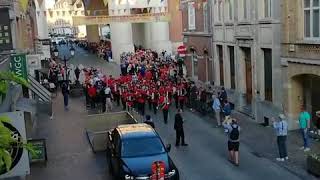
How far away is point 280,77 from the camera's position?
74.9 feet

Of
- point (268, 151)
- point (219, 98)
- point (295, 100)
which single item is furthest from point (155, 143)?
point (219, 98)

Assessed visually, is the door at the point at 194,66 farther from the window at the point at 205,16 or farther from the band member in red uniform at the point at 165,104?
the band member in red uniform at the point at 165,104

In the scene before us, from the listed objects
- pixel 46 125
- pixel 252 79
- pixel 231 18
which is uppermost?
pixel 231 18

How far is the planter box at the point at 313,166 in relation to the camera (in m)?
15.4

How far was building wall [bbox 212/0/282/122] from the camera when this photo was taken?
22938 millimetres

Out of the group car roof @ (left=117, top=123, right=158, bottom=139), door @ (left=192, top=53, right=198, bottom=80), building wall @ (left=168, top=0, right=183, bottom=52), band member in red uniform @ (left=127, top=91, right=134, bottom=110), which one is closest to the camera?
car roof @ (left=117, top=123, right=158, bottom=139)

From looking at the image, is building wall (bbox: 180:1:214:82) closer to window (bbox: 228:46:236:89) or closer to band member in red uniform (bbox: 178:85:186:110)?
window (bbox: 228:46:236:89)

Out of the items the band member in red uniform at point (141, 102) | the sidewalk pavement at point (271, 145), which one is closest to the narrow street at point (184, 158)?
the sidewalk pavement at point (271, 145)

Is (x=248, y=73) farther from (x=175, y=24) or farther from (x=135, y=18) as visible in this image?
(x=175, y=24)

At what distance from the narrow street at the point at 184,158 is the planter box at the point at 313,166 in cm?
55

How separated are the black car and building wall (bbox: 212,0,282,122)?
8625 millimetres

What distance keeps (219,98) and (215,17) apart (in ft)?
23.7

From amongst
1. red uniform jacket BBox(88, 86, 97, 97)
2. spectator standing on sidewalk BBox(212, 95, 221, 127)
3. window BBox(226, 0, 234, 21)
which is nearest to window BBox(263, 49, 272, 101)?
spectator standing on sidewalk BBox(212, 95, 221, 127)

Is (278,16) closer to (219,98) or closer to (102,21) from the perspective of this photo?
(219,98)
